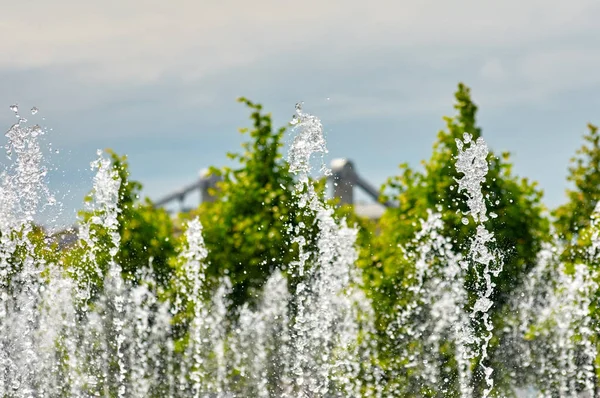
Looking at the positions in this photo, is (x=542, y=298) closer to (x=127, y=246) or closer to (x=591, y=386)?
(x=591, y=386)

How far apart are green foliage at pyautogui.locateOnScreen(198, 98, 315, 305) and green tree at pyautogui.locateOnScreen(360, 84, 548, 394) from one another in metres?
1.03

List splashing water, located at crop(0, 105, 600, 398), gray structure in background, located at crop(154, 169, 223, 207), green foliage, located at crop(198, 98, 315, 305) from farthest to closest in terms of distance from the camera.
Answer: gray structure in background, located at crop(154, 169, 223, 207) → green foliage, located at crop(198, 98, 315, 305) → splashing water, located at crop(0, 105, 600, 398)

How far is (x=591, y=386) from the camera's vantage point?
10.6 m

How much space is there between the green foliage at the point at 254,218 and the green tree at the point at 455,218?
1.03 m

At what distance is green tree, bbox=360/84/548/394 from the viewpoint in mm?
10914

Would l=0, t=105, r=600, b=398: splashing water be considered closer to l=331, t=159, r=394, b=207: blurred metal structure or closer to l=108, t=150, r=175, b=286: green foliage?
l=108, t=150, r=175, b=286: green foliage

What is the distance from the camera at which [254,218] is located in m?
11.5

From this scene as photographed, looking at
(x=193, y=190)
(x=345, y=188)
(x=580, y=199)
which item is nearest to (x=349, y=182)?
(x=345, y=188)

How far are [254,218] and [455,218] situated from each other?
7.90 ft

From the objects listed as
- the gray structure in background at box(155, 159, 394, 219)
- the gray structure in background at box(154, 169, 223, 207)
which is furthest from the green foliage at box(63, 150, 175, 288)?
the gray structure in background at box(154, 169, 223, 207)

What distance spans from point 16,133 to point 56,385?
2.72 metres

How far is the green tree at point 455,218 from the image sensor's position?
1091cm

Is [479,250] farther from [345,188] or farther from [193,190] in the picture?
[193,190]

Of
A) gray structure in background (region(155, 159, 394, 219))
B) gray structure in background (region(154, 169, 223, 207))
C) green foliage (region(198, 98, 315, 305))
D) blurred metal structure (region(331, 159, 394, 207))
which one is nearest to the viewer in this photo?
green foliage (region(198, 98, 315, 305))
